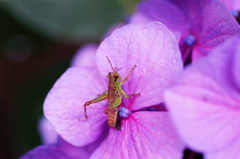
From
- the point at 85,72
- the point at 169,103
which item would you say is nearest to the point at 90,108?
the point at 85,72

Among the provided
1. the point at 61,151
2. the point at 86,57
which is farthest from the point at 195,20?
the point at 86,57

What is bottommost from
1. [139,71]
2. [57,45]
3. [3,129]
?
[3,129]

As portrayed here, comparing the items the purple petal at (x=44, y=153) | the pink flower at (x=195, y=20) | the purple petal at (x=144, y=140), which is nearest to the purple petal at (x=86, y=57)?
the pink flower at (x=195, y=20)

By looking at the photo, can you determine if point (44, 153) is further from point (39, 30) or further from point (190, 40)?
point (39, 30)

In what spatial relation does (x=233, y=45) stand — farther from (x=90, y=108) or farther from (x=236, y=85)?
(x=90, y=108)

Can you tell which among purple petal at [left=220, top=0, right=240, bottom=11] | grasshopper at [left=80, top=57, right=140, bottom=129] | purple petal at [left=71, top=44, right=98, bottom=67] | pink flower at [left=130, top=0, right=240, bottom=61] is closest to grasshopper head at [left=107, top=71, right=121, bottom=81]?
grasshopper at [left=80, top=57, right=140, bottom=129]
